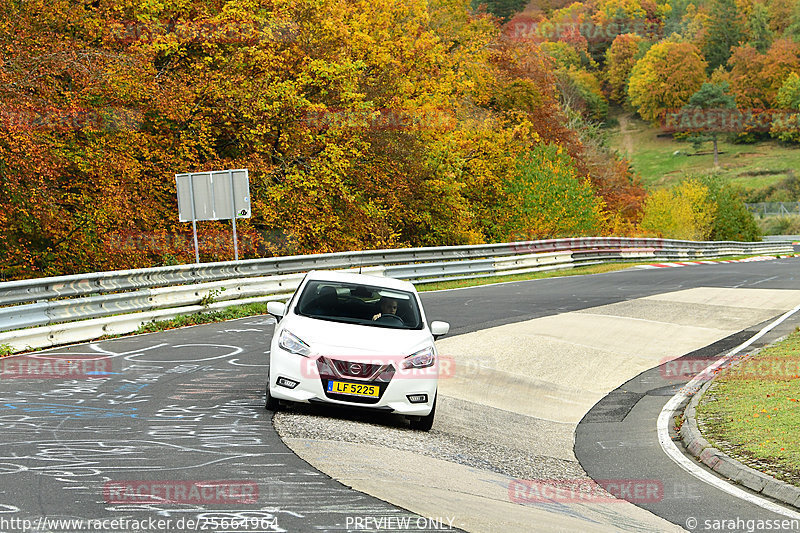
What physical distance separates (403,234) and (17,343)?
28701mm

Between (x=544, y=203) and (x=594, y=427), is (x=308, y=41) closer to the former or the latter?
(x=544, y=203)

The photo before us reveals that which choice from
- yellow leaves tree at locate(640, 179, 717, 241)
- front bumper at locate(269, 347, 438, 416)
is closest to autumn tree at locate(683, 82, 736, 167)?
yellow leaves tree at locate(640, 179, 717, 241)

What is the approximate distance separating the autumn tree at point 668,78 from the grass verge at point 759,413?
17611 centimetres

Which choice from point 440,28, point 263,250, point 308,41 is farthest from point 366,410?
point 440,28

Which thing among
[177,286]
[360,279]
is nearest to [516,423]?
[360,279]

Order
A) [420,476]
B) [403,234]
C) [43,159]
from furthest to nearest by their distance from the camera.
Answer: [403,234] → [43,159] → [420,476]

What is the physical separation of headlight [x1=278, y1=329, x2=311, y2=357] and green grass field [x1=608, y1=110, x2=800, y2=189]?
448ft

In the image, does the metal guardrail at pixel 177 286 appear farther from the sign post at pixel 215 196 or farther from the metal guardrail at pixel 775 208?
the metal guardrail at pixel 775 208

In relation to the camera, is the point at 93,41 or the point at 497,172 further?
the point at 497,172

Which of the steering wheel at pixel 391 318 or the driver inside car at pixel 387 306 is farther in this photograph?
the driver inside car at pixel 387 306

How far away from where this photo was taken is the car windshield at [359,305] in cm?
1067

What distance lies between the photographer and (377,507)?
6.71 meters

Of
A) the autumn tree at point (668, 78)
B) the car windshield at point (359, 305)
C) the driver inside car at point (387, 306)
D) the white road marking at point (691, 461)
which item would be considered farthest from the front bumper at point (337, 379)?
the autumn tree at point (668, 78)

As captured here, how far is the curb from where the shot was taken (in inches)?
314
